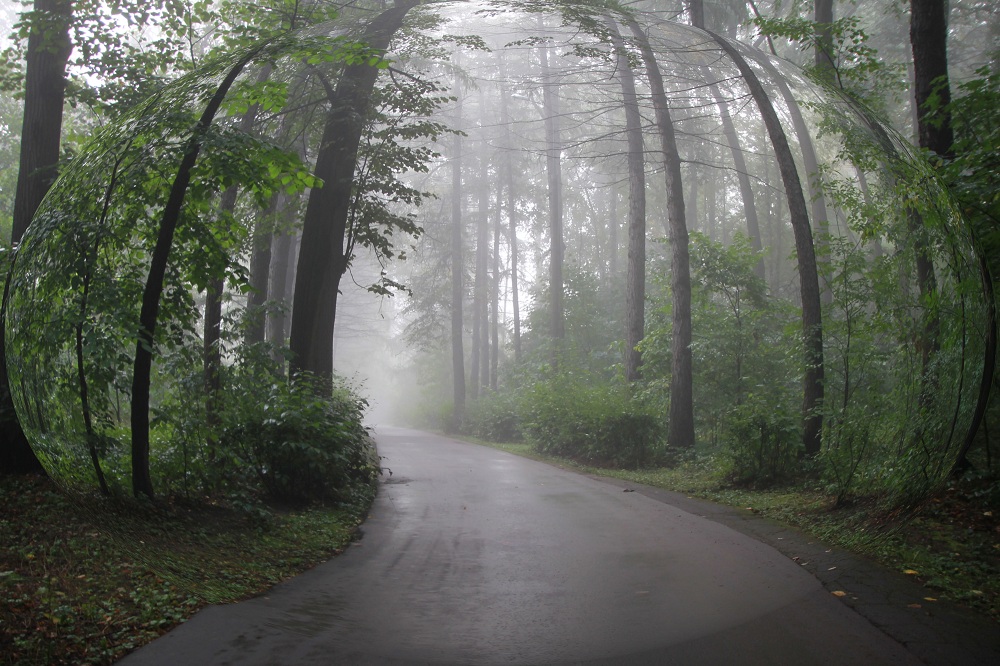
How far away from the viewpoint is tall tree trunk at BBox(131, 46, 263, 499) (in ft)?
19.7

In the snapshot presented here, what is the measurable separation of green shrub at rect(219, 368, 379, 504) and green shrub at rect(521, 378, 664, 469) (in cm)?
912

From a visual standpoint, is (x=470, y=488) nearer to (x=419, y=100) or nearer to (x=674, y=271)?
(x=419, y=100)

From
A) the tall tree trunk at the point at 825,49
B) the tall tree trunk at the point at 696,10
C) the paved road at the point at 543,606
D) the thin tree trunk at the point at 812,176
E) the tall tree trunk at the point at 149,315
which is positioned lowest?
the paved road at the point at 543,606

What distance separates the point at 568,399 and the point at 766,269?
6801 mm

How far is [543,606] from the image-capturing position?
228 inches

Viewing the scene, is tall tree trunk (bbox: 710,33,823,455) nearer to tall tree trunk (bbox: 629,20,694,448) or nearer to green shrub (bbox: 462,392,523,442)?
tall tree trunk (bbox: 629,20,694,448)

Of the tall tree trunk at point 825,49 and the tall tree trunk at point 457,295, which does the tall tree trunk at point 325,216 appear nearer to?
the tall tree trunk at point 825,49

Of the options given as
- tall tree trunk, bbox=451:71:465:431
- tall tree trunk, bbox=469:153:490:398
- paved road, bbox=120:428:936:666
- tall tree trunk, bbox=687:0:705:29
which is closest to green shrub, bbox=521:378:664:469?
paved road, bbox=120:428:936:666

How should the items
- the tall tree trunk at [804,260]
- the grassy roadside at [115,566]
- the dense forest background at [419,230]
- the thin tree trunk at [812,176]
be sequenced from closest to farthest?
the grassy roadside at [115,566], the dense forest background at [419,230], the thin tree trunk at [812,176], the tall tree trunk at [804,260]

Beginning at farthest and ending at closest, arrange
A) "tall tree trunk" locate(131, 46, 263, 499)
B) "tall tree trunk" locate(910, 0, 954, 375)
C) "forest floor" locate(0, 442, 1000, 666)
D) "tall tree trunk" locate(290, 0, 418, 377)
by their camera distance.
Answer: "tall tree trunk" locate(290, 0, 418, 377)
"tall tree trunk" locate(910, 0, 954, 375)
"tall tree trunk" locate(131, 46, 263, 499)
"forest floor" locate(0, 442, 1000, 666)

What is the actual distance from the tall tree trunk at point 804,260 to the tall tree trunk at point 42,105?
26.4ft

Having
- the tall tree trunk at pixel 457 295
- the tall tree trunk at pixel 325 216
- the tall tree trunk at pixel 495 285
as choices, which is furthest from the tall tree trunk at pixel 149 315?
the tall tree trunk at pixel 495 285

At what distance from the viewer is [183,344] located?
6.65 meters

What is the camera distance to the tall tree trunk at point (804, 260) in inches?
321
